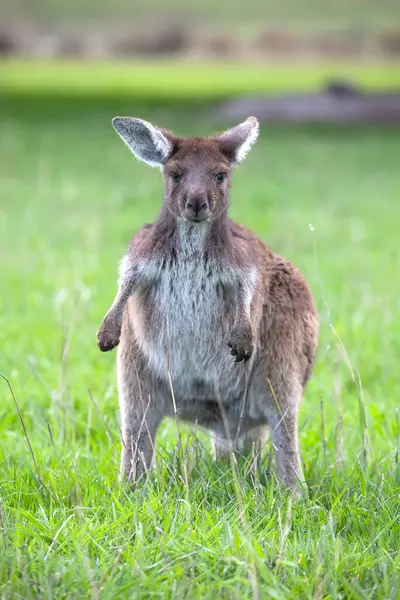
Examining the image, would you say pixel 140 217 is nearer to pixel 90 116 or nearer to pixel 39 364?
pixel 39 364

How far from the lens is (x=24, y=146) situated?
18.0 metres

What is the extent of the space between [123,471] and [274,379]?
692 millimetres

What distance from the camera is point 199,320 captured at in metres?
4.19

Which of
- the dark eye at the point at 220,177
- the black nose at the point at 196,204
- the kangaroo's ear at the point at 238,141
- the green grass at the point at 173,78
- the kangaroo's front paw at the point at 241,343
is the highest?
the green grass at the point at 173,78

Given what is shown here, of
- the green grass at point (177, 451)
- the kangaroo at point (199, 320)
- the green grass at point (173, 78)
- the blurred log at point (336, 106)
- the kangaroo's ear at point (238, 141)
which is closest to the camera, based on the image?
the green grass at point (177, 451)

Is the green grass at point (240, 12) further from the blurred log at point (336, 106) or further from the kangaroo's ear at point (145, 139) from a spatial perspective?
the kangaroo's ear at point (145, 139)

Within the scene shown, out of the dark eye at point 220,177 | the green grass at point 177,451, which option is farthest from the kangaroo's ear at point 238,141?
the green grass at point 177,451

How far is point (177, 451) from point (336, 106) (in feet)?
63.6

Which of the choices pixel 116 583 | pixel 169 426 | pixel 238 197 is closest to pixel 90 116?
pixel 238 197

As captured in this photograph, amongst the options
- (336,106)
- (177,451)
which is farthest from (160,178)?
(177,451)

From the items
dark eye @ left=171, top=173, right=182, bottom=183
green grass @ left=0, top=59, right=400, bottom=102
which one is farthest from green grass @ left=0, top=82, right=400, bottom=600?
green grass @ left=0, top=59, right=400, bottom=102

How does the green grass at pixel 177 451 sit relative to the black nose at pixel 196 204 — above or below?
below

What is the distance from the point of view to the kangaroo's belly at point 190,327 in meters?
4.16

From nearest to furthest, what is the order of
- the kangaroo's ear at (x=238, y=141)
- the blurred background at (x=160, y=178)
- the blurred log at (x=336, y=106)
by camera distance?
1. the kangaroo's ear at (x=238, y=141)
2. the blurred background at (x=160, y=178)
3. the blurred log at (x=336, y=106)
